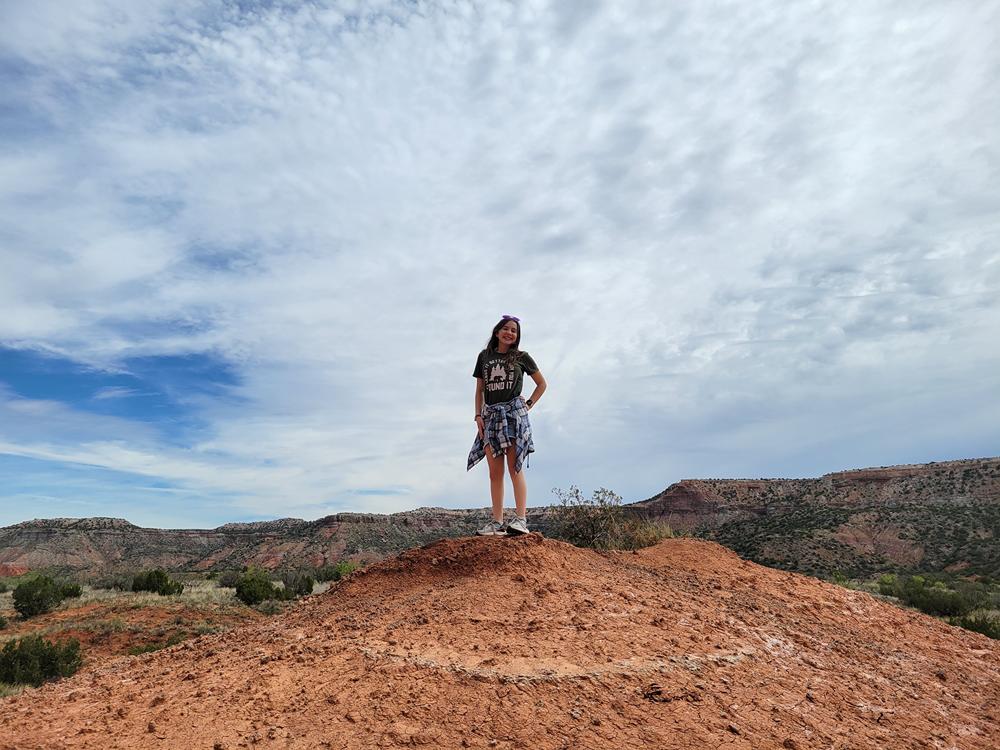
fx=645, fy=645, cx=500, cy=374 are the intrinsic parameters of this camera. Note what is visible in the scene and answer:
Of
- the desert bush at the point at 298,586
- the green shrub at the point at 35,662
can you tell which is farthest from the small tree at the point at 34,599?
the green shrub at the point at 35,662

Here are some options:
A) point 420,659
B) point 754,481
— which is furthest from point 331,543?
point 420,659

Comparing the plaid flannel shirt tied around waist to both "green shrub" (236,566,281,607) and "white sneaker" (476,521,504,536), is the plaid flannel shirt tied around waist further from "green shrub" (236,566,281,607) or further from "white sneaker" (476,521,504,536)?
"green shrub" (236,566,281,607)

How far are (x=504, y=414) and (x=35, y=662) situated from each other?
9733mm

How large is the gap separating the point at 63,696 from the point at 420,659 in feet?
8.91

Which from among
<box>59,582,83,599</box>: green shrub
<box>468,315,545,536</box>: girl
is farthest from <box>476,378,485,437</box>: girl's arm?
<box>59,582,83,599</box>: green shrub

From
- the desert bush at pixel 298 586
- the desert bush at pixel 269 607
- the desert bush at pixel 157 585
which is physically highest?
the desert bush at pixel 157 585

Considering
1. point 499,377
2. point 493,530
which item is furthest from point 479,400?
point 493,530

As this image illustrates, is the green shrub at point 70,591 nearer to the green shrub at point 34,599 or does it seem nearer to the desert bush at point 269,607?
the green shrub at point 34,599

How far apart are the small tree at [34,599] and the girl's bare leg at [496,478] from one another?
16.9 meters

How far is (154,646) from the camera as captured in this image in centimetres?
1270

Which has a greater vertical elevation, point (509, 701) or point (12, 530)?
point (12, 530)

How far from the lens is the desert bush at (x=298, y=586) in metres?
21.5

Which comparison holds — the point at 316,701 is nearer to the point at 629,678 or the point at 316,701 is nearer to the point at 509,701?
the point at 509,701

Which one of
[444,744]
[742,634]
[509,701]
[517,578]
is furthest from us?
[517,578]
